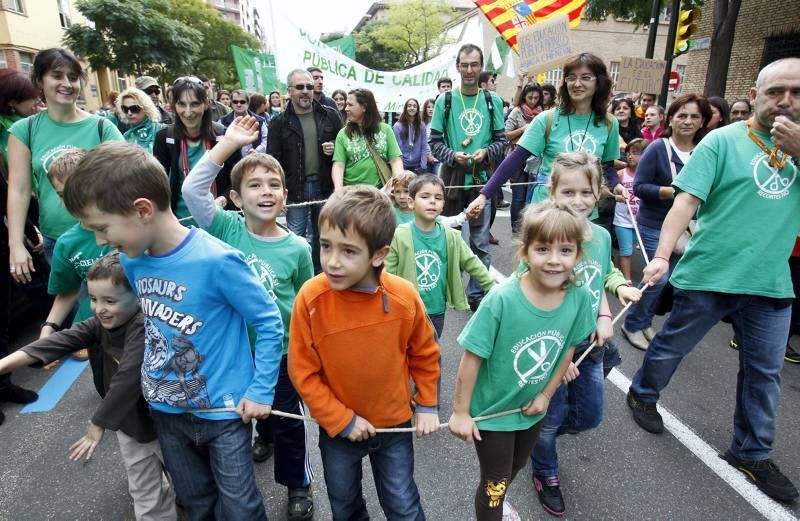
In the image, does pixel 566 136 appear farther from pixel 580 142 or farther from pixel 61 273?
pixel 61 273

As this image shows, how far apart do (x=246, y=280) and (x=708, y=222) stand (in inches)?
94.7

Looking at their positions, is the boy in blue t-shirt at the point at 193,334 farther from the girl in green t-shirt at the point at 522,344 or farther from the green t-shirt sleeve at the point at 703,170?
the green t-shirt sleeve at the point at 703,170

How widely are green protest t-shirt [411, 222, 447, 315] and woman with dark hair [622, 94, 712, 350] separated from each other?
187 centimetres

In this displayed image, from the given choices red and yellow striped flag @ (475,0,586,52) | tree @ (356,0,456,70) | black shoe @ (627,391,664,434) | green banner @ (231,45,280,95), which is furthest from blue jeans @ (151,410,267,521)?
tree @ (356,0,456,70)

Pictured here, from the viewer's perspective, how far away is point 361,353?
174cm

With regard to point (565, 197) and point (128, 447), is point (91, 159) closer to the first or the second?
point (128, 447)

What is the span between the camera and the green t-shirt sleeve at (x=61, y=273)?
2352 mm

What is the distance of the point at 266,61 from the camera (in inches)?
493

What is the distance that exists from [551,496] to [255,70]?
12.2 m

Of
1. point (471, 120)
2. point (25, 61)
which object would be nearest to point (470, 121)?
point (471, 120)

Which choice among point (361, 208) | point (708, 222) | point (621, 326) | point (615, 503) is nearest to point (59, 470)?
point (361, 208)

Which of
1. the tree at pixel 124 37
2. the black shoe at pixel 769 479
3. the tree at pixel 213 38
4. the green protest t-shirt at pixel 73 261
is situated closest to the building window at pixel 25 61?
the tree at pixel 124 37

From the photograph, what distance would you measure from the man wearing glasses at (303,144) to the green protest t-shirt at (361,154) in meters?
0.17

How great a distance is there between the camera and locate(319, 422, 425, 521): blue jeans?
72.9 inches
